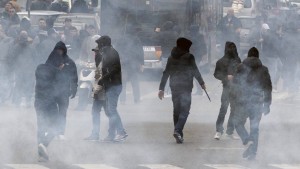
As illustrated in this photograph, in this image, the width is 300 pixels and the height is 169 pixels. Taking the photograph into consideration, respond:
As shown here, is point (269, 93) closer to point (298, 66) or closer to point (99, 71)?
point (99, 71)

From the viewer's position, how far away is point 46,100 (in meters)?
16.2

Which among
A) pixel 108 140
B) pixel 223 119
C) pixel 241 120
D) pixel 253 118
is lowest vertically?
pixel 108 140

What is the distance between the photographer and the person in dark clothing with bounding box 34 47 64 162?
52.3 ft

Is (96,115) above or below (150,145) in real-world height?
above

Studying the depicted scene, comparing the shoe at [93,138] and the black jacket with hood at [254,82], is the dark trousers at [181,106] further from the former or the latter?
the black jacket with hood at [254,82]

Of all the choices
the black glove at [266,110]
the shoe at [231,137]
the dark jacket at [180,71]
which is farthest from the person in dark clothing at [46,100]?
the shoe at [231,137]

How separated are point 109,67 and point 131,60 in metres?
5.10

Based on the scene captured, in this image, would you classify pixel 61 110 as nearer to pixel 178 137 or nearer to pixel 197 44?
pixel 178 137

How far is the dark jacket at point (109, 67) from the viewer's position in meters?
18.7

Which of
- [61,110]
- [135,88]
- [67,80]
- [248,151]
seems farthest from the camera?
[135,88]

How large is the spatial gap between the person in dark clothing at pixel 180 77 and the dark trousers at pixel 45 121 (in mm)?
2469

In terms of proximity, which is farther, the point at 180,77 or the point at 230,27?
the point at 230,27

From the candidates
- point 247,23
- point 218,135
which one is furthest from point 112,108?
point 247,23

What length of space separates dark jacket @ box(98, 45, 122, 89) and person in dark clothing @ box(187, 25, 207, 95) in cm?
107
